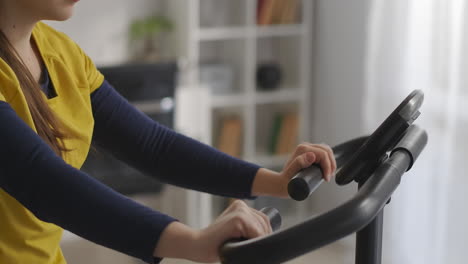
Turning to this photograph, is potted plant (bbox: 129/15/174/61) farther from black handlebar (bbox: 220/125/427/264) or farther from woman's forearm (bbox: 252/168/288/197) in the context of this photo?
black handlebar (bbox: 220/125/427/264)

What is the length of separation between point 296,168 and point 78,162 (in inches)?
14.9

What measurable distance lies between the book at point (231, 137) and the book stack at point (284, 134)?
8.8 inches

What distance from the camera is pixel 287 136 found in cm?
397

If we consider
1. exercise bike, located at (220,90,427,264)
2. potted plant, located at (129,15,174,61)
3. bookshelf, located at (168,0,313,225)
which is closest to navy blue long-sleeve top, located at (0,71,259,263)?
exercise bike, located at (220,90,427,264)

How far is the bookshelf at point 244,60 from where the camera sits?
3.61 metres

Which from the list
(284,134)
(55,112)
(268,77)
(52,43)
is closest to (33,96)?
(55,112)

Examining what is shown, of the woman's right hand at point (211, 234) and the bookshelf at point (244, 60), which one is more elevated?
the woman's right hand at point (211, 234)

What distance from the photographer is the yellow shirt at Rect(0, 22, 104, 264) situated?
42.4 inches

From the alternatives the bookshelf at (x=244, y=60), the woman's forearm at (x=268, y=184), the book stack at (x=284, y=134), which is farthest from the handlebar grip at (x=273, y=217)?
the book stack at (x=284, y=134)

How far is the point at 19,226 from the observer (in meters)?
1.12

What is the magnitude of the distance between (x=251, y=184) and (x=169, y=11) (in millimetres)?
2692

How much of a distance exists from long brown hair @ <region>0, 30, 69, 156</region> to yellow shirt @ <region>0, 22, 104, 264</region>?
18mm

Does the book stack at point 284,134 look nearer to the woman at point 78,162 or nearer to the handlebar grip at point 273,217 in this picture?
the woman at point 78,162

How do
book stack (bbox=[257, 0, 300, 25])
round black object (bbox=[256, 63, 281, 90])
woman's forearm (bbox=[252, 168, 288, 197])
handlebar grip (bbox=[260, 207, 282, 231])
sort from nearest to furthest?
handlebar grip (bbox=[260, 207, 282, 231]) → woman's forearm (bbox=[252, 168, 288, 197]) → book stack (bbox=[257, 0, 300, 25]) → round black object (bbox=[256, 63, 281, 90])
